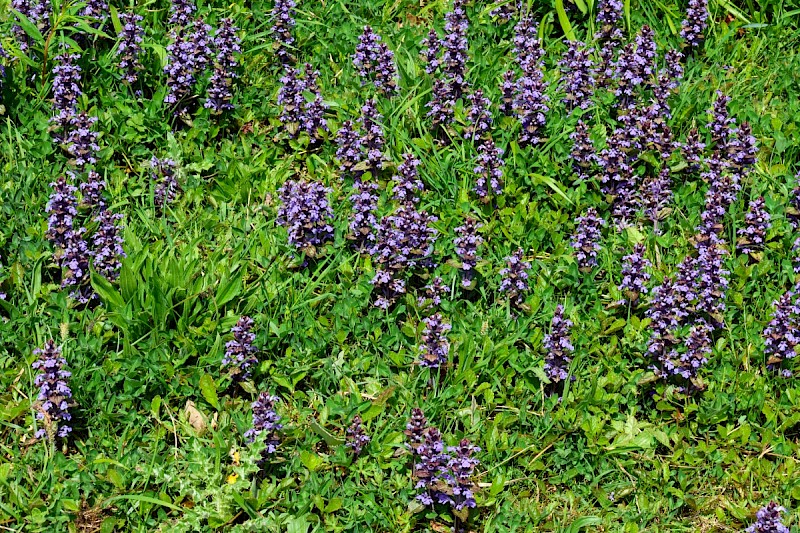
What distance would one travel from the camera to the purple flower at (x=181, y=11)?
6723 millimetres

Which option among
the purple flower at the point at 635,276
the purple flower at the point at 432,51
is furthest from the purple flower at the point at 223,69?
the purple flower at the point at 635,276

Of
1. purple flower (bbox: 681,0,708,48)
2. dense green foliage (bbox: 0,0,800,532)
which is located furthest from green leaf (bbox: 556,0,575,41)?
dense green foliage (bbox: 0,0,800,532)

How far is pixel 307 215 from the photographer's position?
5.38 m

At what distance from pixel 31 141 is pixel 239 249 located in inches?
67.1

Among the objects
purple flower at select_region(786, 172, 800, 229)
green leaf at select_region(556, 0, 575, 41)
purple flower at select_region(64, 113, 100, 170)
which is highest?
green leaf at select_region(556, 0, 575, 41)

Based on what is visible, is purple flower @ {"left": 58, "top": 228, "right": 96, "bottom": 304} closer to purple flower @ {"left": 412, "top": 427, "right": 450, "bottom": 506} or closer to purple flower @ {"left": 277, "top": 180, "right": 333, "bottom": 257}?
purple flower @ {"left": 277, "top": 180, "right": 333, "bottom": 257}

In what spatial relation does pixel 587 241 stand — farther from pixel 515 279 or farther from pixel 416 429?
pixel 416 429

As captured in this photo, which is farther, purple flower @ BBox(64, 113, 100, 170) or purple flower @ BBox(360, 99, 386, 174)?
purple flower @ BBox(360, 99, 386, 174)

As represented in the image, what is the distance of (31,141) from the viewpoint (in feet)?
19.7

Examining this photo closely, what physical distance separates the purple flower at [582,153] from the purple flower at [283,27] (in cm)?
222

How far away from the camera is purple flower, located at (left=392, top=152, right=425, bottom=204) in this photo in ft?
18.3

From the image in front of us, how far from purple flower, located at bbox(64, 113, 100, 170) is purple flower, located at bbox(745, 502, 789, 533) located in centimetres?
428

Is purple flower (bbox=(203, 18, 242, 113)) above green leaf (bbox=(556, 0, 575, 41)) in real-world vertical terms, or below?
below

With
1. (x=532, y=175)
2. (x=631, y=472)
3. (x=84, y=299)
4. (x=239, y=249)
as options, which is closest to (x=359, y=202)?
(x=239, y=249)
